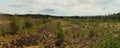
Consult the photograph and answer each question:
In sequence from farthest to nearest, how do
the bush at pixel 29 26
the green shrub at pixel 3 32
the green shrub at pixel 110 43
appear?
the bush at pixel 29 26 → the green shrub at pixel 3 32 → the green shrub at pixel 110 43

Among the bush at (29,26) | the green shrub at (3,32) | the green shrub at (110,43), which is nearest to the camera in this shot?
the green shrub at (110,43)

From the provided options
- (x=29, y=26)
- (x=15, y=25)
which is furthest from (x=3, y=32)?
(x=29, y=26)

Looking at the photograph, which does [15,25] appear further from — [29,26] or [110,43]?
[110,43]

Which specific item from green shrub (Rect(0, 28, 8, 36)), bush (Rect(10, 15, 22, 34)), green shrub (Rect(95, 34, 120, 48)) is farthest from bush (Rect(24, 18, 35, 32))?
green shrub (Rect(95, 34, 120, 48))

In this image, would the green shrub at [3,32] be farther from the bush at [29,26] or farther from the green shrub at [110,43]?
the green shrub at [110,43]

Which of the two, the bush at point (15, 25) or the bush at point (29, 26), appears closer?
the bush at point (15, 25)

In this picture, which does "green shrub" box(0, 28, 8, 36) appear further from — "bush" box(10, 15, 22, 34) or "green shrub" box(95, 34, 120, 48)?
"green shrub" box(95, 34, 120, 48)

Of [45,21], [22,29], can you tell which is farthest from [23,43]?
[45,21]

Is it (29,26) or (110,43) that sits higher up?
(110,43)

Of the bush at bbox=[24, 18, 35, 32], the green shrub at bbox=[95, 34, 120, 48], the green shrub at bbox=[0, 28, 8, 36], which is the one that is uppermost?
the green shrub at bbox=[95, 34, 120, 48]

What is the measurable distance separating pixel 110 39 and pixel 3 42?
83.1 feet

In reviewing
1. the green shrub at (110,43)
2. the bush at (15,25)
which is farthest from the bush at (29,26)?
the green shrub at (110,43)

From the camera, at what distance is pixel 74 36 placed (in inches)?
1699

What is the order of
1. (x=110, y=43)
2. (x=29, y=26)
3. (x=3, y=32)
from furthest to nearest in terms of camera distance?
(x=29, y=26), (x=3, y=32), (x=110, y=43)
